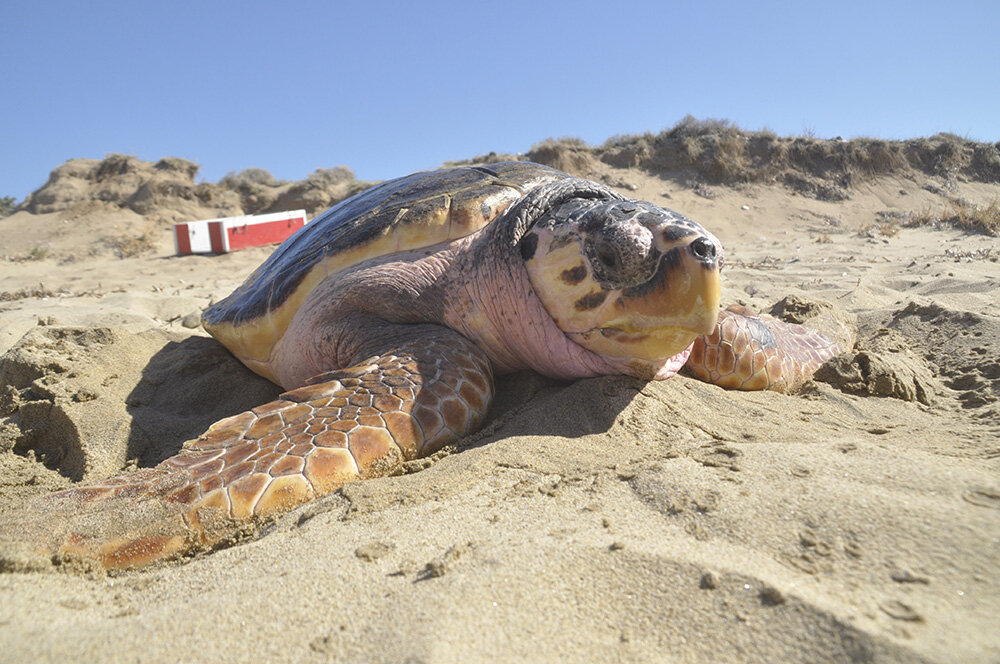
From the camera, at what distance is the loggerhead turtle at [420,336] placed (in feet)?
4.12

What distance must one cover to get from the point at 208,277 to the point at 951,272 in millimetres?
8182

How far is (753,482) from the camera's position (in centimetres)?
115

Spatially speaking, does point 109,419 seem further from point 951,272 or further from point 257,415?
point 951,272

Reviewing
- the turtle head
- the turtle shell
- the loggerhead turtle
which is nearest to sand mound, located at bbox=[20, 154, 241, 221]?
the turtle shell

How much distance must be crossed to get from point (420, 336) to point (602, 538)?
1.24 metres

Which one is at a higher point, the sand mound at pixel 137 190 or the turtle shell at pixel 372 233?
the sand mound at pixel 137 190

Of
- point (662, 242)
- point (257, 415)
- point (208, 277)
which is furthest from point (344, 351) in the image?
point (208, 277)

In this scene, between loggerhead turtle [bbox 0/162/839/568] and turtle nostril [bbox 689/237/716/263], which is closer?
loggerhead turtle [bbox 0/162/839/568]

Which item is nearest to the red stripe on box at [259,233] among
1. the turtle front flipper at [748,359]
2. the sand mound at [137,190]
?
the sand mound at [137,190]

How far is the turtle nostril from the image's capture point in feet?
5.11

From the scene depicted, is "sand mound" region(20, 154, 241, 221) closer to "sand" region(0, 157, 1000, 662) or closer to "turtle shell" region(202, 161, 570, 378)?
"turtle shell" region(202, 161, 570, 378)

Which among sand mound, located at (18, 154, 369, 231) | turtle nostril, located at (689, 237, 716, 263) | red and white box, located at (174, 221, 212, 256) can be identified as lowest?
turtle nostril, located at (689, 237, 716, 263)

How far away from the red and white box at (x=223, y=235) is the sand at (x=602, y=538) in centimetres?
734

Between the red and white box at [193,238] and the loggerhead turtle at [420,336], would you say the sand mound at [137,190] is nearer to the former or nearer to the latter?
the red and white box at [193,238]
